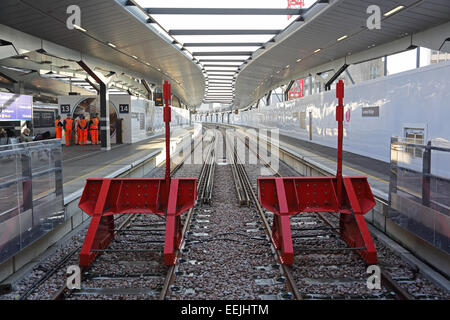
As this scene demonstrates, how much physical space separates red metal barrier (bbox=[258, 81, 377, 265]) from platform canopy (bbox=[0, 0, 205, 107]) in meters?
7.50

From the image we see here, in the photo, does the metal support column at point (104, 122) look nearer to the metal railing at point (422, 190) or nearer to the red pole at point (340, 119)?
the red pole at point (340, 119)

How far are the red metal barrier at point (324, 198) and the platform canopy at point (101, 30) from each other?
7.50m

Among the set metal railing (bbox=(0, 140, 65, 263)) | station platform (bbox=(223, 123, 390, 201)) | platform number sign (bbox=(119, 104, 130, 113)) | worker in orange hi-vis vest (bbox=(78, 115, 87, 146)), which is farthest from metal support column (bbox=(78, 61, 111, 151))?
metal railing (bbox=(0, 140, 65, 263))

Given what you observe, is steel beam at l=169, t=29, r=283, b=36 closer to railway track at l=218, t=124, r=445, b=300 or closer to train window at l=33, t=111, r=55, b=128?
railway track at l=218, t=124, r=445, b=300

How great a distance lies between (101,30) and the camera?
13492 mm

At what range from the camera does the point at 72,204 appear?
23.6ft

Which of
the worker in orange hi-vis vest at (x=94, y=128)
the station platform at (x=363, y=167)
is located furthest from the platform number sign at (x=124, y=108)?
the station platform at (x=363, y=167)

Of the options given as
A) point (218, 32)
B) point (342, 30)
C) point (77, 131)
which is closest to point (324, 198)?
point (342, 30)

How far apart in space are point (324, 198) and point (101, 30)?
418 inches

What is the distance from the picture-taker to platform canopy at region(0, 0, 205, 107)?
33.4ft

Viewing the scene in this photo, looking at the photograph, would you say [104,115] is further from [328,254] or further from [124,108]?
[328,254]

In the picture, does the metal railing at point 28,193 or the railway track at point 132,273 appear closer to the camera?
the railway track at point 132,273

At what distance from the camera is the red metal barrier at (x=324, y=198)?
18.8 ft
